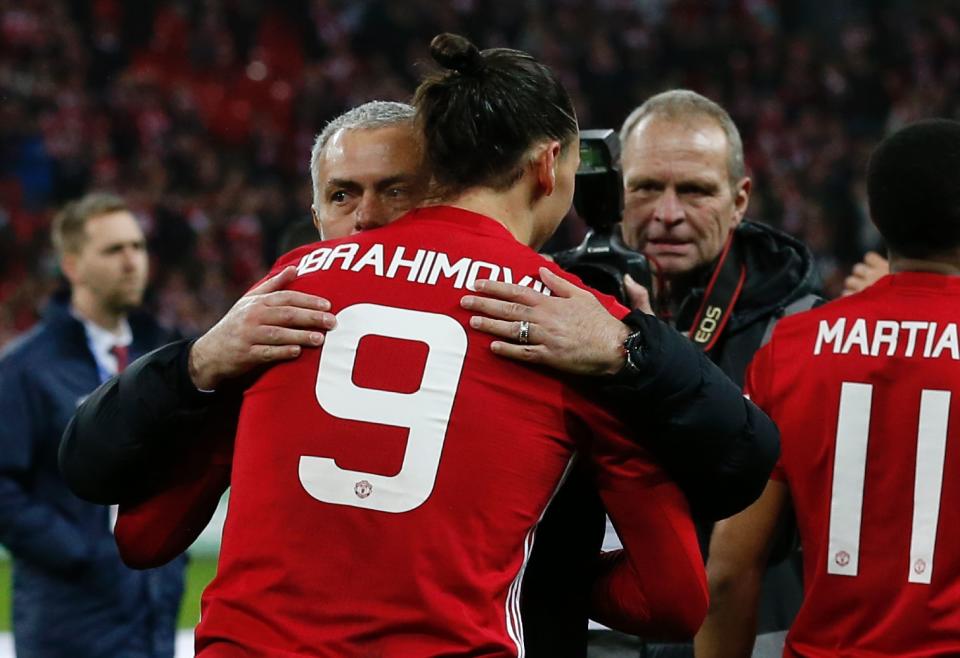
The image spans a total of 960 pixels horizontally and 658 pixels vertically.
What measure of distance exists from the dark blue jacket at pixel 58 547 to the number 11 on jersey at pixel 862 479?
Answer: 2642mm

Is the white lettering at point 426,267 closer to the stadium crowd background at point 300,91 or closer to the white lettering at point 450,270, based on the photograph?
the white lettering at point 450,270

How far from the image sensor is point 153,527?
224 centimetres

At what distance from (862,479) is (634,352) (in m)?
0.64

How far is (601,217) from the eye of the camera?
264 centimetres

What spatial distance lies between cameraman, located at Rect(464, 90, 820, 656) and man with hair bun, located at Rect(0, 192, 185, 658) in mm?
1953

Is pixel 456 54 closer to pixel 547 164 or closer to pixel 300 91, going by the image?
pixel 547 164

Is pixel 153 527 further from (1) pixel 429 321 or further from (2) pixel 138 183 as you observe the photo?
(2) pixel 138 183

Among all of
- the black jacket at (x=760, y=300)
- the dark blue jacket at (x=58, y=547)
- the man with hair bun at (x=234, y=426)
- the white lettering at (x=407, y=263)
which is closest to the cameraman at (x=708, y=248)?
the black jacket at (x=760, y=300)

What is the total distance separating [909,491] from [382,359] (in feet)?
3.16

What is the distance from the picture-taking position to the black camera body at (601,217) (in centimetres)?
248

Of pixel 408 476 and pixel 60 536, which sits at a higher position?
pixel 408 476

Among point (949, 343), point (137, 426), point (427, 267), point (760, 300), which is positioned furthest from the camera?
point (760, 300)

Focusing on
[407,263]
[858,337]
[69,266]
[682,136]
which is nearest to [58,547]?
[69,266]

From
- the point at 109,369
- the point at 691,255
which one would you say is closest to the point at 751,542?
the point at 691,255
